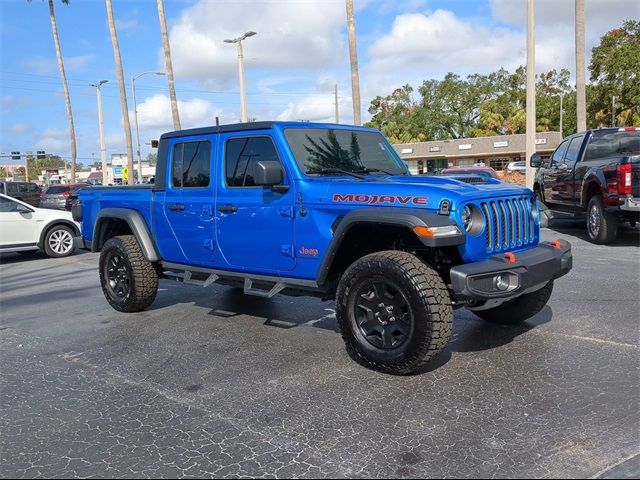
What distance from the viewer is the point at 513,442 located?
10.7 ft

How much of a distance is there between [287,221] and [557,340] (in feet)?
8.25

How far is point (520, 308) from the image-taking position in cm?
541

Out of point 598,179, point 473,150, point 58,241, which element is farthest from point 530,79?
point 473,150

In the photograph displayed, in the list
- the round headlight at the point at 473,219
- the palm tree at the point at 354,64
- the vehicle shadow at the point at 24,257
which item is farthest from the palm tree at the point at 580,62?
the round headlight at the point at 473,219

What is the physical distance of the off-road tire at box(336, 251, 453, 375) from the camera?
13.3 feet

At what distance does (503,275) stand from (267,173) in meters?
1.96

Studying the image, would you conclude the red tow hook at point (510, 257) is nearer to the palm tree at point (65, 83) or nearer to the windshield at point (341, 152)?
the windshield at point (341, 152)

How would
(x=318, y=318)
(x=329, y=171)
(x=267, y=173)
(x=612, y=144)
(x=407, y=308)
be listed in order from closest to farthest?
(x=407, y=308)
(x=267, y=173)
(x=329, y=171)
(x=318, y=318)
(x=612, y=144)

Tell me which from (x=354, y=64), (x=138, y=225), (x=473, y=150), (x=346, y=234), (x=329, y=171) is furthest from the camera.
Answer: (x=473, y=150)

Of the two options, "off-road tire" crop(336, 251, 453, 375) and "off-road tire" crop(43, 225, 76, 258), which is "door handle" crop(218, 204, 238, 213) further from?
"off-road tire" crop(43, 225, 76, 258)

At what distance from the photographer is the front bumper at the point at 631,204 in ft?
30.0

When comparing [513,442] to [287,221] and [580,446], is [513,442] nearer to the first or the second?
[580,446]

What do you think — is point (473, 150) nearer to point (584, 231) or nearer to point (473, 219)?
point (584, 231)

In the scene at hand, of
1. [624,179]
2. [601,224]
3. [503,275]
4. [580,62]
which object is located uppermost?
[580,62]
